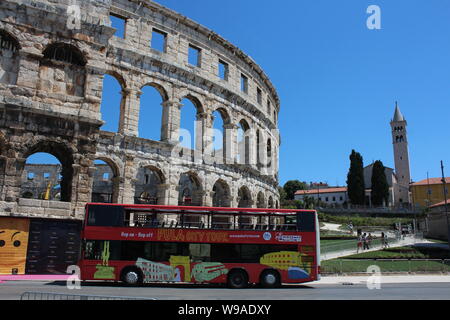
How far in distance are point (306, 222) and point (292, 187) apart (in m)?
87.8

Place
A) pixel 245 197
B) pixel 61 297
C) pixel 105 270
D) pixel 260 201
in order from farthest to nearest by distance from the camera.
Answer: pixel 260 201 → pixel 245 197 → pixel 105 270 → pixel 61 297

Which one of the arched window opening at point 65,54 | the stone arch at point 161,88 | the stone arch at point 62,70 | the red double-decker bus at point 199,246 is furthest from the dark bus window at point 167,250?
the stone arch at point 161,88

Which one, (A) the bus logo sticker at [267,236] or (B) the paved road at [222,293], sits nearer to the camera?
(B) the paved road at [222,293]

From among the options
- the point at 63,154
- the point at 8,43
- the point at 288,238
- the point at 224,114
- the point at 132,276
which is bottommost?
the point at 132,276

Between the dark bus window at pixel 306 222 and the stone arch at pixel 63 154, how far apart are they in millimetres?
10127

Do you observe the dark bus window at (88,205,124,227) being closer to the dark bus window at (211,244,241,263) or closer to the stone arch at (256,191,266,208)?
the dark bus window at (211,244,241,263)

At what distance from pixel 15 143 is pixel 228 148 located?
50.4 ft

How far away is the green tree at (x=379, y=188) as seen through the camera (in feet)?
250

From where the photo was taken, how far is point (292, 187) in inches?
4013

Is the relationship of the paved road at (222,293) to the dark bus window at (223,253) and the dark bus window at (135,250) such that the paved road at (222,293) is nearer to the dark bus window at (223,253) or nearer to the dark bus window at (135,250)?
the dark bus window at (135,250)

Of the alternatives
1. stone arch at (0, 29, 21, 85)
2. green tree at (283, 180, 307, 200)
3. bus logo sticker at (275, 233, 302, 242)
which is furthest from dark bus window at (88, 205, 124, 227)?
green tree at (283, 180, 307, 200)

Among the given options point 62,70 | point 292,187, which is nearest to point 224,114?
point 62,70

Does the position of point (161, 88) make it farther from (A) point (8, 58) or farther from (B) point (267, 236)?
(B) point (267, 236)
